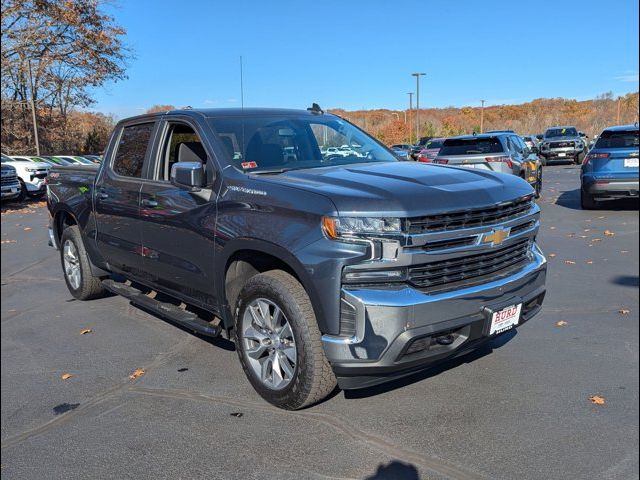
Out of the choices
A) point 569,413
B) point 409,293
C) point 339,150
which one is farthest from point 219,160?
point 569,413

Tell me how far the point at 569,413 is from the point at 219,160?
2.86 metres

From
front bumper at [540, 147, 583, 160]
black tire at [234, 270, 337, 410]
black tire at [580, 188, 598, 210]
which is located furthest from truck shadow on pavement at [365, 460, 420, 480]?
front bumper at [540, 147, 583, 160]

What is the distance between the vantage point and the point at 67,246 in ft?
22.1

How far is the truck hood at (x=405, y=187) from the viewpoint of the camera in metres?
3.27

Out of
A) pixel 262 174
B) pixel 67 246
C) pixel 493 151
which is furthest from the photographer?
pixel 493 151

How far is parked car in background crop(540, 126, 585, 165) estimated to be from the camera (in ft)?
86.6

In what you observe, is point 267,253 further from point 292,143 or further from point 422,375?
point 422,375

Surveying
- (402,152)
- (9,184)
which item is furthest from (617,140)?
(9,184)

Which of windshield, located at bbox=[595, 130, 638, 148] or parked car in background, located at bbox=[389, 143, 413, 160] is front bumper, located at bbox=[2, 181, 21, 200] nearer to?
parked car in background, located at bbox=[389, 143, 413, 160]

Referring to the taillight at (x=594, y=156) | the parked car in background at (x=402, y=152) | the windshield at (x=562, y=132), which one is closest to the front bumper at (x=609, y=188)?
the taillight at (x=594, y=156)

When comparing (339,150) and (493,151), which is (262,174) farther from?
(493,151)

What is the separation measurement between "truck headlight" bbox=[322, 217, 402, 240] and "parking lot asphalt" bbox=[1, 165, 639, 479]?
1.16 meters

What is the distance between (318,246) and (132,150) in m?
2.92

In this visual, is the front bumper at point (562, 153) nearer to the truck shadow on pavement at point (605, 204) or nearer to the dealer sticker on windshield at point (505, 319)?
Result: the truck shadow on pavement at point (605, 204)
